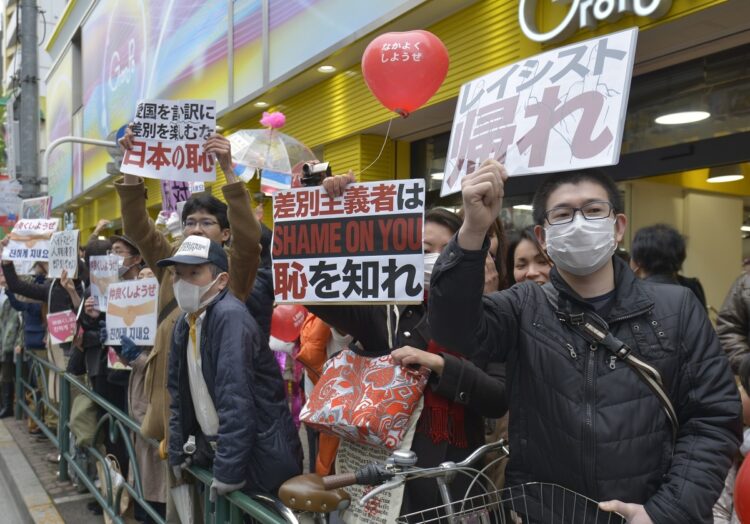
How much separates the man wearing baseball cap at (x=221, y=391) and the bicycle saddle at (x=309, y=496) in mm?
610

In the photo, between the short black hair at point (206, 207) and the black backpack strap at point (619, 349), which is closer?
the black backpack strap at point (619, 349)

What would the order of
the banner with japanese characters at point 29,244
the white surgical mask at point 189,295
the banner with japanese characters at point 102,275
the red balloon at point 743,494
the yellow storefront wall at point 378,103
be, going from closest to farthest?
1. the red balloon at point 743,494
2. the white surgical mask at point 189,295
3. the banner with japanese characters at point 102,275
4. the yellow storefront wall at point 378,103
5. the banner with japanese characters at point 29,244

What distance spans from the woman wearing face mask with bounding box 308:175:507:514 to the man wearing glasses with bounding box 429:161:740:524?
278 mm

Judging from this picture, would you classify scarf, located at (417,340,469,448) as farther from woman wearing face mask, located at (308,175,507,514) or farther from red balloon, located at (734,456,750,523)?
red balloon, located at (734,456,750,523)

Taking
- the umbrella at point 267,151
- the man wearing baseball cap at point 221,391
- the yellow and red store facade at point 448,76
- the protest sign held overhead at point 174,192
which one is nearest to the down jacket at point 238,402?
the man wearing baseball cap at point 221,391

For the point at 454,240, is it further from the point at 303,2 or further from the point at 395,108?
the point at 303,2

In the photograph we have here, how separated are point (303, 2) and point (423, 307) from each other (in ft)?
24.4

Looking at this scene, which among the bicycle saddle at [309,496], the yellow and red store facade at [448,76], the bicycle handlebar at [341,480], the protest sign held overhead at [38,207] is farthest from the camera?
the protest sign held overhead at [38,207]

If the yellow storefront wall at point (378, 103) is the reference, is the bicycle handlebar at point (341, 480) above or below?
below

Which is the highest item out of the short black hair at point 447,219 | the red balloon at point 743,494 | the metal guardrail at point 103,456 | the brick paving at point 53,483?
the short black hair at point 447,219

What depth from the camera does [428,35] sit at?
4.80 meters

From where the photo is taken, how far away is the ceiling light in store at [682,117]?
537 cm

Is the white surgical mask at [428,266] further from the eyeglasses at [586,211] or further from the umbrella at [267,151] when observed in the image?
the umbrella at [267,151]

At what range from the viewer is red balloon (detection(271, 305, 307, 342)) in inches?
184
